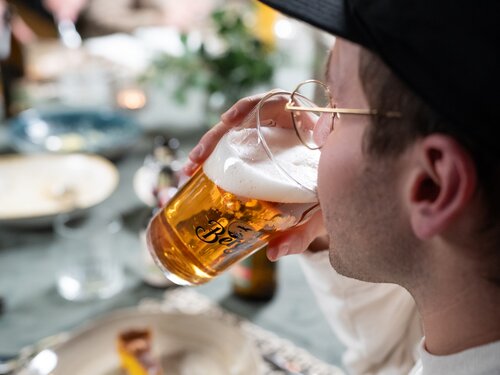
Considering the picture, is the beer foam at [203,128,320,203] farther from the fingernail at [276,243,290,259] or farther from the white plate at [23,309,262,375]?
the white plate at [23,309,262,375]

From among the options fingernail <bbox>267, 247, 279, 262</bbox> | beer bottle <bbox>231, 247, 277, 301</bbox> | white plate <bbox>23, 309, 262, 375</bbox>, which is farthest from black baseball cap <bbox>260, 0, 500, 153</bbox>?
beer bottle <bbox>231, 247, 277, 301</bbox>

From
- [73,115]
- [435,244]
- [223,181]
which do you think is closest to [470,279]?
[435,244]

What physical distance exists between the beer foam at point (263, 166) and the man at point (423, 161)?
3 centimetres

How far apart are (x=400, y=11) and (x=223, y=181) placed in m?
0.27

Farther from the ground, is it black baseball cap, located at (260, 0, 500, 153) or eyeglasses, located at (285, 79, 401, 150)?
black baseball cap, located at (260, 0, 500, 153)

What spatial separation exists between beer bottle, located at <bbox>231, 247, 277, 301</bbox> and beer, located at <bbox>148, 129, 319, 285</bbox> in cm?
32

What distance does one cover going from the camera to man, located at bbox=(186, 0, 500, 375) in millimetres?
432

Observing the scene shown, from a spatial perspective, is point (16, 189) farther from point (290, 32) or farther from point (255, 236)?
point (290, 32)

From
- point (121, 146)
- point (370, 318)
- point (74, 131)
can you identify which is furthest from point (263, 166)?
point (74, 131)

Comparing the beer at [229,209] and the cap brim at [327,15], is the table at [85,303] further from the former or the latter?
the cap brim at [327,15]

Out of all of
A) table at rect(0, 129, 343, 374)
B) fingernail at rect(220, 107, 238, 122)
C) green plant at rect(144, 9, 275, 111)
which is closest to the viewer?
fingernail at rect(220, 107, 238, 122)

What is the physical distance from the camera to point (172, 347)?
0.92m

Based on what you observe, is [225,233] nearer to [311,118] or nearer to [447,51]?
[311,118]

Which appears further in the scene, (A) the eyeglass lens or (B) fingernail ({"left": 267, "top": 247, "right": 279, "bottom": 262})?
(B) fingernail ({"left": 267, "top": 247, "right": 279, "bottom": 262})
